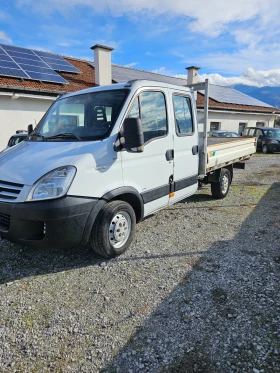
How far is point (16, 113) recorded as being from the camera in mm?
10719

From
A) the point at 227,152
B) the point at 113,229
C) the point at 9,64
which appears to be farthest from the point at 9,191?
the point at 9,64

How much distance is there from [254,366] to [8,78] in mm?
11919

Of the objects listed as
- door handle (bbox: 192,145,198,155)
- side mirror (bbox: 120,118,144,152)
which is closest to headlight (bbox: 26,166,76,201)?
side mirror (bbox: 120,118,144,152)

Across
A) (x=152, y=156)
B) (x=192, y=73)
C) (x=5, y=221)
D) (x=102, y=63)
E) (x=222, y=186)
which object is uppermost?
(x=192, y=73)

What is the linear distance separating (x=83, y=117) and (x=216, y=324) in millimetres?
3029

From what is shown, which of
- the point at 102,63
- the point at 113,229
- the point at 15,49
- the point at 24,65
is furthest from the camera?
the point at 102,63

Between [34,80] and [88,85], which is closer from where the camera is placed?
[34,80]

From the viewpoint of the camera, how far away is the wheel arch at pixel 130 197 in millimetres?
3336

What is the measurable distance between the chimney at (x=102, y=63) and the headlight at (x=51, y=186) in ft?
42.6

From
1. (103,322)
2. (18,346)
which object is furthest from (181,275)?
(18,346)

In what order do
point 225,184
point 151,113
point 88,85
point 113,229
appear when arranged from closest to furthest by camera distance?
point 113,229
point 151,113
point 225,184
point 88,85

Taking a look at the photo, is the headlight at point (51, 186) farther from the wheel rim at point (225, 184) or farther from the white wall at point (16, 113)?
the white wall at point (16, 113)

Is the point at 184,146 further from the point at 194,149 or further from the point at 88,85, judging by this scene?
the point at 88,85

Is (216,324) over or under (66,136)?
under
